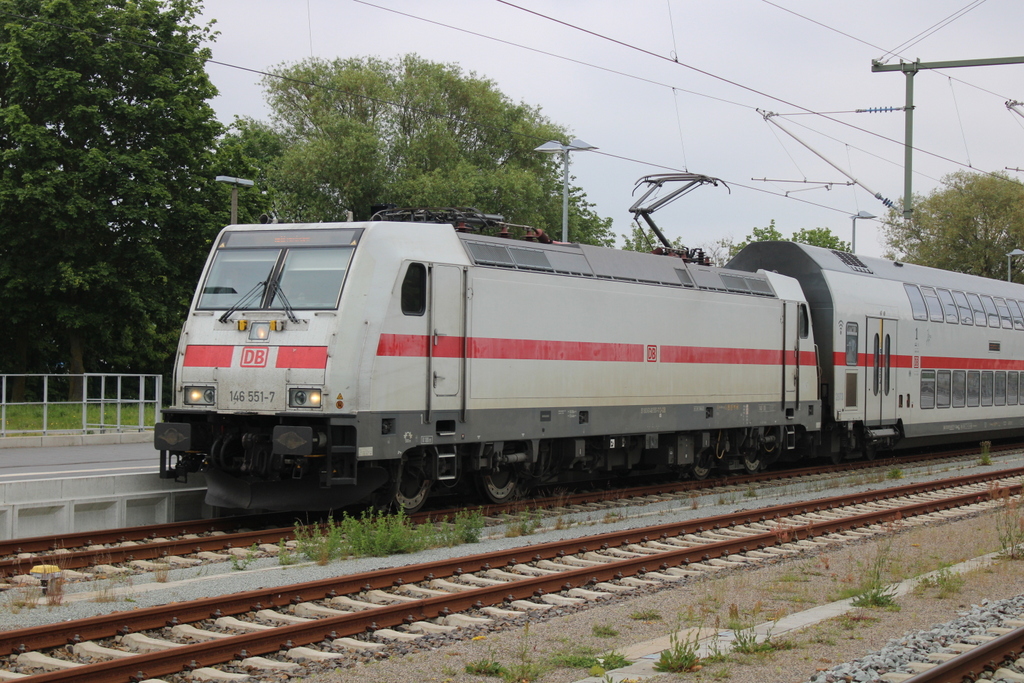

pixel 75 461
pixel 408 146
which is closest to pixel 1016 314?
pixel 75 461

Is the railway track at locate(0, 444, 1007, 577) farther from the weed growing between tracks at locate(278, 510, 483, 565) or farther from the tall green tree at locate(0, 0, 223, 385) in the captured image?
the tall green tree at locate(0, 0, 223, 385)

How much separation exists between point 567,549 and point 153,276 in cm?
2328

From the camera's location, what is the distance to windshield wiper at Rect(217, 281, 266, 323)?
41.7ft

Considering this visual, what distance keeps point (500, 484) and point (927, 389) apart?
12709 mm

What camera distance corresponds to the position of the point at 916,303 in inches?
914

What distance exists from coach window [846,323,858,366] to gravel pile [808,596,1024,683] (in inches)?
488

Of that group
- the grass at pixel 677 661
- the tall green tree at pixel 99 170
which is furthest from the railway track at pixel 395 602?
the tall green tree at pixel 99 170

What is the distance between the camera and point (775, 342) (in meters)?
19.2

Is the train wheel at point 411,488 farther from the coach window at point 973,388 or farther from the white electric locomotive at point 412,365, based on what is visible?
the coach window at point 973,388

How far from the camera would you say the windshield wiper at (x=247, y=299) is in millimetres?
12695

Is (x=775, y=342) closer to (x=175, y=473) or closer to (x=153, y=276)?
(x=175, y=473)

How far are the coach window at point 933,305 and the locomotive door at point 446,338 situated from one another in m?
14.4

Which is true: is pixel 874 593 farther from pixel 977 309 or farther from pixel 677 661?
pixel 977 309

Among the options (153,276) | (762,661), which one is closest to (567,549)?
(762,661)
